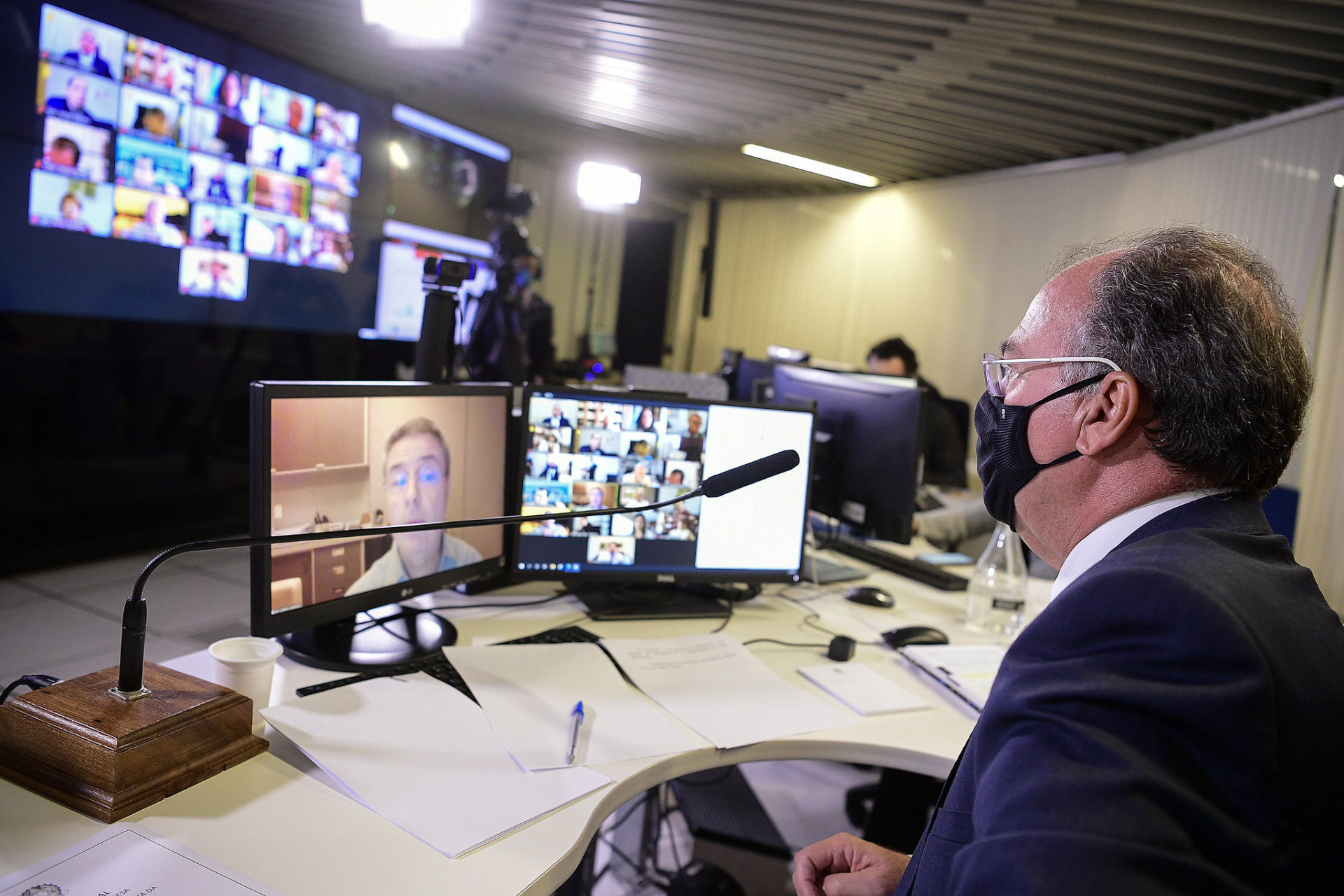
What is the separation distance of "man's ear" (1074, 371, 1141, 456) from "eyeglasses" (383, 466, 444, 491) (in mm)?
1017

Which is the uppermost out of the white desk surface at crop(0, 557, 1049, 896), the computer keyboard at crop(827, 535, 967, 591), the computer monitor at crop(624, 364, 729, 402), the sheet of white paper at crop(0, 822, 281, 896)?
the computer monitor at crop(624, 364, 729, 402)

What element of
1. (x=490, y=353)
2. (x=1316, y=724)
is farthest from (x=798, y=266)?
(x=1316, y=724)

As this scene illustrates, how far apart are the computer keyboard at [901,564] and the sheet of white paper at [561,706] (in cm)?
114

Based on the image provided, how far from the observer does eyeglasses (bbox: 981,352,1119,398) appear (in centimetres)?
97

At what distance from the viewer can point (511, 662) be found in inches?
56.4

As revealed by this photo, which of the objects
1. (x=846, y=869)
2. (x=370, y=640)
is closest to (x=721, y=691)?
(x=846, y=869)

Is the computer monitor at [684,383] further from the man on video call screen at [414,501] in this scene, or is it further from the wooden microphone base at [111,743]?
the wooden microphone base at [111,743]

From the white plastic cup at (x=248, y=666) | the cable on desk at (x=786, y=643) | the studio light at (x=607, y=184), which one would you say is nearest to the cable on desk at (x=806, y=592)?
the cable on desk at (x=786, y=643)

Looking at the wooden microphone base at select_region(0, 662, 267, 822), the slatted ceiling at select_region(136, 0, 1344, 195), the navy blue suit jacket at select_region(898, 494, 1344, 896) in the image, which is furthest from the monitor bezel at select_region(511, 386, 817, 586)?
the slatted ceiling at select_region(136, 0, 1344, 195)

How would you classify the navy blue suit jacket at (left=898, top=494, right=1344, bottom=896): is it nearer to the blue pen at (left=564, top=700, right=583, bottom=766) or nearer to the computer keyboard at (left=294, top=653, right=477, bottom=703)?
the blue pen at (left=564, top=700, right=583, bottom=766)

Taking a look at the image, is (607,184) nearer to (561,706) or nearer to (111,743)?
(561,706)

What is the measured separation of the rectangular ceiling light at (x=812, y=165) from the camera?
6965 millimetres

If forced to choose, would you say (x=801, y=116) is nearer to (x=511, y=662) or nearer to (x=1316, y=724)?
(x=511, y=662)

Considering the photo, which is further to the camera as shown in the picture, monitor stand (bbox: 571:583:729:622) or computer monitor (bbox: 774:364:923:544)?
computer monitor (bbox: 774:364:923:544)
